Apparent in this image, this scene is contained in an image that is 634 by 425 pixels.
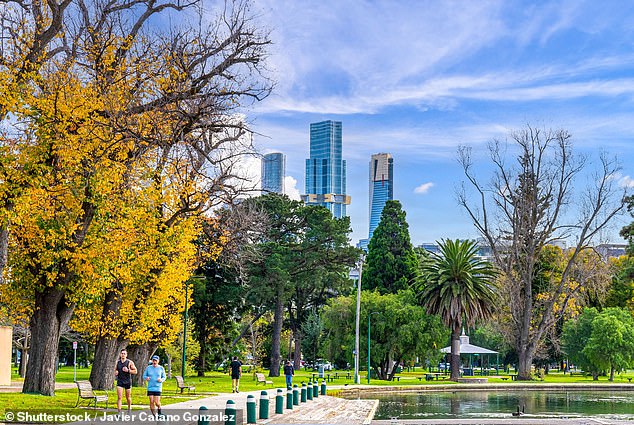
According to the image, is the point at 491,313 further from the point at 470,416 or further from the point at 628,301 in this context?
the point at 470,416

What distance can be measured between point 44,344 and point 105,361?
754cm

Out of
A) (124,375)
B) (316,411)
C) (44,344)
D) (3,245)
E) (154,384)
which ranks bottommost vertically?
(316,411)

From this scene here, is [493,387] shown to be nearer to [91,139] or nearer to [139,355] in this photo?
[139,355]

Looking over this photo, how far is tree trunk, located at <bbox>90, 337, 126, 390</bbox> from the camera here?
33.9 metres

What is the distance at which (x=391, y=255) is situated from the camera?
7425cm

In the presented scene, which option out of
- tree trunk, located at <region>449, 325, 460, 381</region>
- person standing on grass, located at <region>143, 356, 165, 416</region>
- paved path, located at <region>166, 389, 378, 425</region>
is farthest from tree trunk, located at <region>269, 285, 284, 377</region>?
person standing on grass, located at <region>143, 356, 165, 416</region>

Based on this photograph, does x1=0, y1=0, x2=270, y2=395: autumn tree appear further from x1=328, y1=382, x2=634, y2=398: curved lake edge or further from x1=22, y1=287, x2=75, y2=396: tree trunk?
x1=328, y1=382, x2=634, y2=398: curved lake edge

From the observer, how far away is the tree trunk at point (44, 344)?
88.1ft

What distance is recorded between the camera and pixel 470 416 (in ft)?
100

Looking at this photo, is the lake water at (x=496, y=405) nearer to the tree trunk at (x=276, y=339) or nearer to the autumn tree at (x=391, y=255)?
the tree trunk at (x=276, y=339)

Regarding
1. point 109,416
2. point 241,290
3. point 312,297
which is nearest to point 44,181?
point 109,416

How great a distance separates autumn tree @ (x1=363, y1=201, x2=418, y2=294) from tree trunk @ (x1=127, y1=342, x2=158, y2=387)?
3510 centimetres

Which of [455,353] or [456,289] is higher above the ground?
[456,289]

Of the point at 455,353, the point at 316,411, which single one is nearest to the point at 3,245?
the point at 316,411
